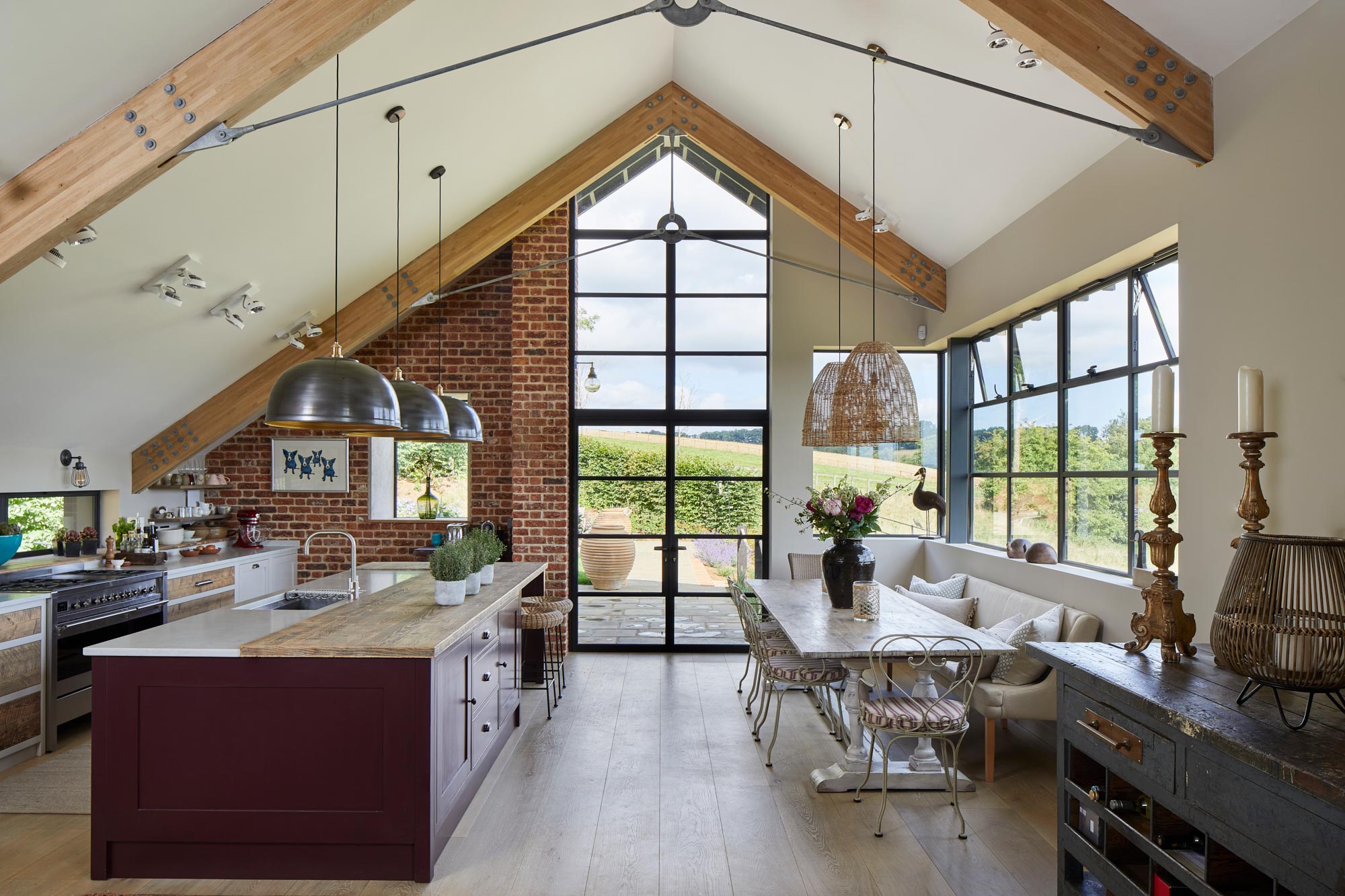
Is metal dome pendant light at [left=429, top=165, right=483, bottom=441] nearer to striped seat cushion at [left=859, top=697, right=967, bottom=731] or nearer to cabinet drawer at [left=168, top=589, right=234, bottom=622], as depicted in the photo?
cabinet drawer at [left=168, top=589, right=234, bottom=622]

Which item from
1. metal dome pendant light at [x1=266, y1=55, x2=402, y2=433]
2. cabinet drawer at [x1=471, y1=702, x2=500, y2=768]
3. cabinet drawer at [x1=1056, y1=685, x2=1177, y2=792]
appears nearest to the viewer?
cabinet drawer at [x1=1056, y1=685, x2=1177, y2=792]

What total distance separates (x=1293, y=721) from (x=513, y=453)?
540cm

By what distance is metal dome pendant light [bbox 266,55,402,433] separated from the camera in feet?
9.03

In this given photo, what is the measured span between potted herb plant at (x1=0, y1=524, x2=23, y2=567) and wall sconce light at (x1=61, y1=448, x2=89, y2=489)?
690 mm

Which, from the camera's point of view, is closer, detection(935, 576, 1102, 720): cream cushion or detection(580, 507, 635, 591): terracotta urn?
detection(935, 576, 1102, 720): cream cushion

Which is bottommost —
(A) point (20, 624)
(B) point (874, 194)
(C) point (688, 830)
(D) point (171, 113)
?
(C) point (688, 830)

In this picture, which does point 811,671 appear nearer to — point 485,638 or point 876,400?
point 876,400

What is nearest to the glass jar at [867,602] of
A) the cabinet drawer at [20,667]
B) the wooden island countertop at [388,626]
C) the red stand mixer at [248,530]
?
the wooden island countertop at [388,626]

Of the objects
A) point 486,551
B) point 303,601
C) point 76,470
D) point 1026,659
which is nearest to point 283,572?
point 76,470

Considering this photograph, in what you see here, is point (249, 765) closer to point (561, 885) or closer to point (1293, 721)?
point (561, 885)

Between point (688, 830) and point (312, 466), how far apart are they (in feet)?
15.7

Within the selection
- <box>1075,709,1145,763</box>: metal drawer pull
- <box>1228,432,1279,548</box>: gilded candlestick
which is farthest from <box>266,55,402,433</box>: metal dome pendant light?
<box>1228,432,1279,548</box>: gilded candlestick

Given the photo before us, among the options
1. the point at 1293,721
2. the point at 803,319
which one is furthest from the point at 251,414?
the point at 1293,721

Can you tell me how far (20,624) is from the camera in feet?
12.9
